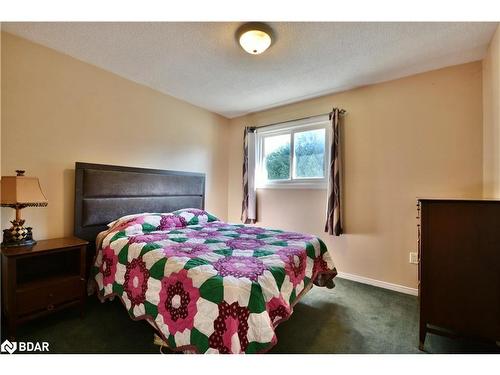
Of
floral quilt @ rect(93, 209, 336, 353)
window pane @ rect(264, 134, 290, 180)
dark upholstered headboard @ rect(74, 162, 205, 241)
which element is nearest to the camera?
floral quilt @ rect(93, 209, 336, 353)

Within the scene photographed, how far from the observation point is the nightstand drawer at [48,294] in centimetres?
160

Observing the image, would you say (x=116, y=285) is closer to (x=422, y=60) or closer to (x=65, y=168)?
(x=65, y=168)

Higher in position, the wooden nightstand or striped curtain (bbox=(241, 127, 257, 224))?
striped curtain (bbox=(241, 127, 257, 224))

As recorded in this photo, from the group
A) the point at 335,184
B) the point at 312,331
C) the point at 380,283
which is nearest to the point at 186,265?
the point at 312,331

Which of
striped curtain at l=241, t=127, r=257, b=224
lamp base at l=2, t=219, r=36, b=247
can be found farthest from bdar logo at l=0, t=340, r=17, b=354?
striped curtain at l=241, t=127, r=257, b=224

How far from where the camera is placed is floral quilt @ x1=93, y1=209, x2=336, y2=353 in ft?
3.70

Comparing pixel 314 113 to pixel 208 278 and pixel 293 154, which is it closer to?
pixel 293 154

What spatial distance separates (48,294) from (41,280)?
14 cm

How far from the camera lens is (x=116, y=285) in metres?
1.80

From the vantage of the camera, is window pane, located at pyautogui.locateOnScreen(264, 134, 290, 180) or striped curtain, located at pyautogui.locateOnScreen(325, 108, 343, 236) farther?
window pane, located at pyautogui.locateOnScreen(264, 134, 290, 180)

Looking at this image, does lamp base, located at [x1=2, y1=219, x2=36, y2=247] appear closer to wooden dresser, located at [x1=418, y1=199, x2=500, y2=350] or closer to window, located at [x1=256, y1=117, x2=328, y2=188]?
window, located at [x1=256, y1=117, x2=328, y2=188]

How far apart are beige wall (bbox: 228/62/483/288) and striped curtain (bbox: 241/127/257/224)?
725 mm

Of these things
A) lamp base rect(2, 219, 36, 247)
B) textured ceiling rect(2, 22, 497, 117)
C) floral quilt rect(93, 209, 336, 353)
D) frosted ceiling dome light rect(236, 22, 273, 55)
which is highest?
textured ceiling rect(2, 22, 497, 117)

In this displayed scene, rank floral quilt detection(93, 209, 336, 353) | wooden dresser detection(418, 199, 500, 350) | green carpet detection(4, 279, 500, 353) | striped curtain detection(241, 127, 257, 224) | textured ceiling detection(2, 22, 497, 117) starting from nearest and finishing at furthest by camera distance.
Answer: floral quilt detection(93, 209, 336, 353), wooden dresser detection(418, 199, 500, 350), green carpet detection(4, 279, 500, 353), textured ceiling detection(2, 22, 497, 117), striped curtain detection(241, 127, 257, 224)
